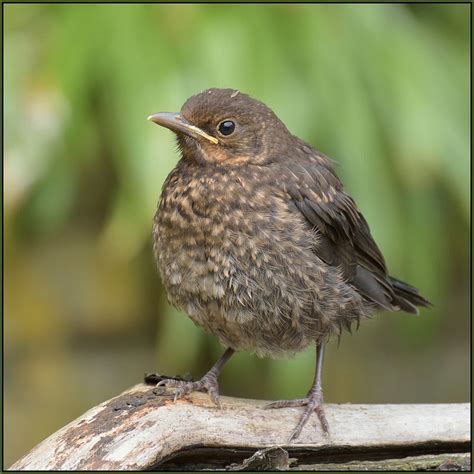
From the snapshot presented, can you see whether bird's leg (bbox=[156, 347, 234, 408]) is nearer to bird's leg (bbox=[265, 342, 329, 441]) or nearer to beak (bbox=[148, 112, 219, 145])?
bird's leg (bbox=[265, 342, 329, 441])

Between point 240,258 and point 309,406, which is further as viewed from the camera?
point 309,406

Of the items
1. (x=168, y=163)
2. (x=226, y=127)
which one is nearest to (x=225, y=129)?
(x=226, y=127)

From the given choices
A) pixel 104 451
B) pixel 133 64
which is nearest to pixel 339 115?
pixel 133 64

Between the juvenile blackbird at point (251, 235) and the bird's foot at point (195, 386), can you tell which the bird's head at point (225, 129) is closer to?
the juvenile blackbird at point (251, 235)

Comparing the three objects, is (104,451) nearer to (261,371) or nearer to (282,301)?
(282,301)

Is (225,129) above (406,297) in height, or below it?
above

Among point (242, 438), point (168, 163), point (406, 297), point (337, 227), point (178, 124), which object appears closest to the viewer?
point (242, 438)

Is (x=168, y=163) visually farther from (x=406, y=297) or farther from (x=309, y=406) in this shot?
(x=309, y=406)
